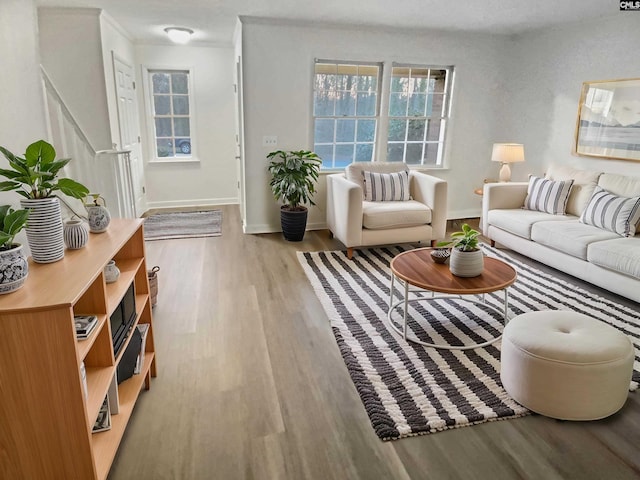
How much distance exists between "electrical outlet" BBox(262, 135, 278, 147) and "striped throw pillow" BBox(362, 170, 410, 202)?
108 centimetres

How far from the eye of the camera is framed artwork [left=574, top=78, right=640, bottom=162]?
12.9 ft

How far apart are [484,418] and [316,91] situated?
157 inches

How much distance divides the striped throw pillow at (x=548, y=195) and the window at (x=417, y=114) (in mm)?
1438

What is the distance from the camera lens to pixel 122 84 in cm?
512

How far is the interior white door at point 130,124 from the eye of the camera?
4.93 metres

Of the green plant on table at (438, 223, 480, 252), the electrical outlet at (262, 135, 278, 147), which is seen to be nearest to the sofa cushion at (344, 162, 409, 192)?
the electrical outlet at (262, 135, 278, 147)

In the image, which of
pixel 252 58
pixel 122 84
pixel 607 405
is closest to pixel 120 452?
pixel 607 405

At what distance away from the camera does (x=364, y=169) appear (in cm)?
469

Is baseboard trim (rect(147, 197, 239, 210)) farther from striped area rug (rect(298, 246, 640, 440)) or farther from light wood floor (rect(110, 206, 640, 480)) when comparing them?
light wood floor (rect(110, 206, 640, 480))

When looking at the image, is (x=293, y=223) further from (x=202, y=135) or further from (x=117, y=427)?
(x=117, y=427)

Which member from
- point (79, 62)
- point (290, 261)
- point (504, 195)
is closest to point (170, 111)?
point (79, 62)

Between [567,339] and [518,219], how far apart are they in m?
2.36

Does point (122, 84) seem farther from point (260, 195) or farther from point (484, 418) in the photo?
point (484, 418)

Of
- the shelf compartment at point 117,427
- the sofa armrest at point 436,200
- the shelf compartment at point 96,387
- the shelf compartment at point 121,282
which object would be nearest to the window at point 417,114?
the sofa armrest at point 436,200
